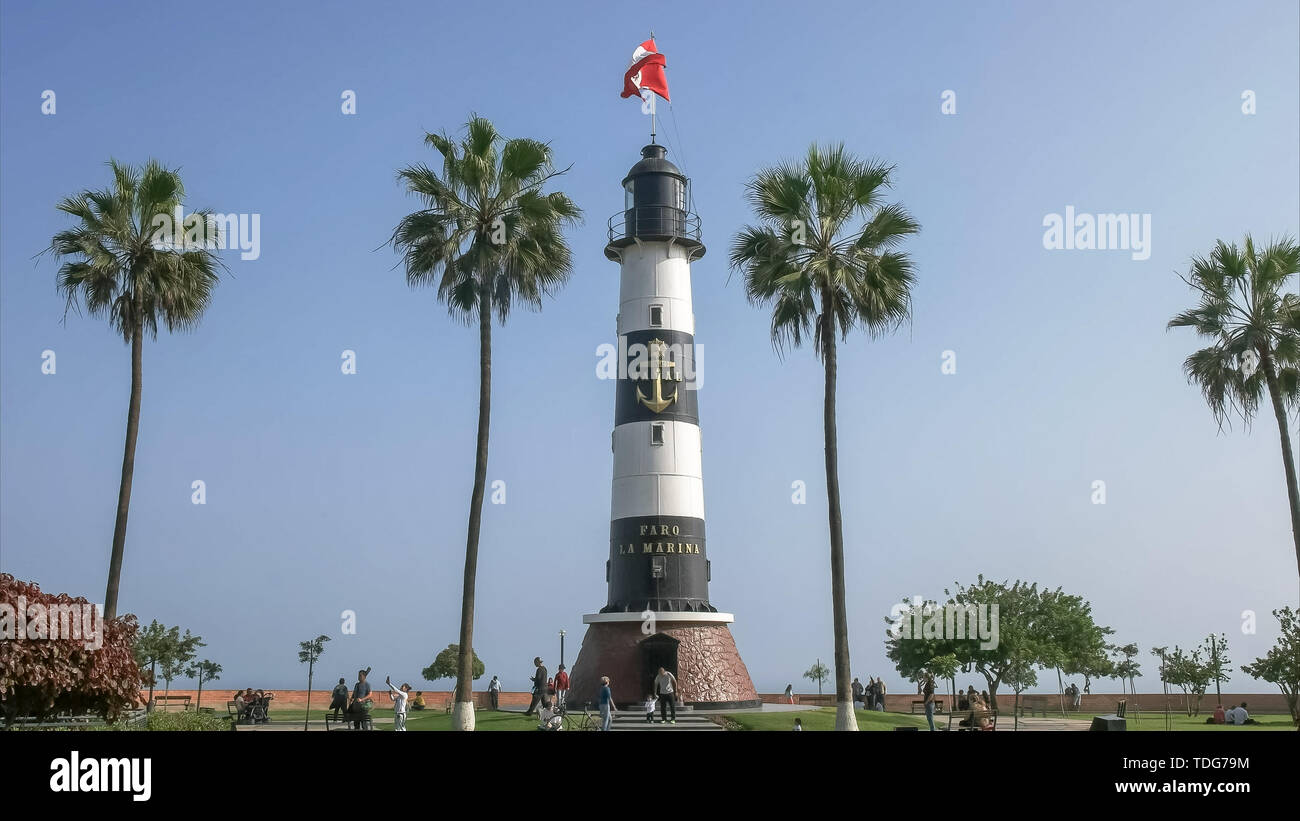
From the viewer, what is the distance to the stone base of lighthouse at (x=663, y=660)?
38719 millimetres

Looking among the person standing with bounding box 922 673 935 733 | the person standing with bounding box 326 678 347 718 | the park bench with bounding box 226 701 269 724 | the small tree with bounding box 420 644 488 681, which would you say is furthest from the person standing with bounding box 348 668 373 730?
the small tree with bounding box 420 644 488 681

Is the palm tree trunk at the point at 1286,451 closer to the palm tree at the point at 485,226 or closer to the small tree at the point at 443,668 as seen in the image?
the palm tree at the point at 485,226

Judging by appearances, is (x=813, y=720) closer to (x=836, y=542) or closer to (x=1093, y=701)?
(x=836, y=542)

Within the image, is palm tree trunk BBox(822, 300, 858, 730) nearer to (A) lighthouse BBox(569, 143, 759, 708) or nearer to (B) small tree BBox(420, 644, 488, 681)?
(A) lighthouse BBox(569, 143, 759, 708)

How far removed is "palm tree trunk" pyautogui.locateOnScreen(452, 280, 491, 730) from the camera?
2831 centimetres

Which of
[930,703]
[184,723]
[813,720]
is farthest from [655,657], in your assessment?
[184,723]

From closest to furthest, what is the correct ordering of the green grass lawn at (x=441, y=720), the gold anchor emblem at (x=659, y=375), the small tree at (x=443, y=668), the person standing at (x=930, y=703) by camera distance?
the person standing at (x=930, y=703)
the green grass lawn at (x=441, y=720)
the gold anchor emblem at (x=659, y=375)
the small tree at (x=443, y=668)

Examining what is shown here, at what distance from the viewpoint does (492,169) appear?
32.2 m

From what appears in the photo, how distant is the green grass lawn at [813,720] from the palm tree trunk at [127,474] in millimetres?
17022

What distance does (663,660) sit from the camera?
38.9m

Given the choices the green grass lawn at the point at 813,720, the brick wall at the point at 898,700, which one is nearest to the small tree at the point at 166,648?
the brick wall at the point at 898,700

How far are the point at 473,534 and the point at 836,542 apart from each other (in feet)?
31.0

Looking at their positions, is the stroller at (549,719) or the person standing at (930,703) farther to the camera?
the person standing at (930,703)
